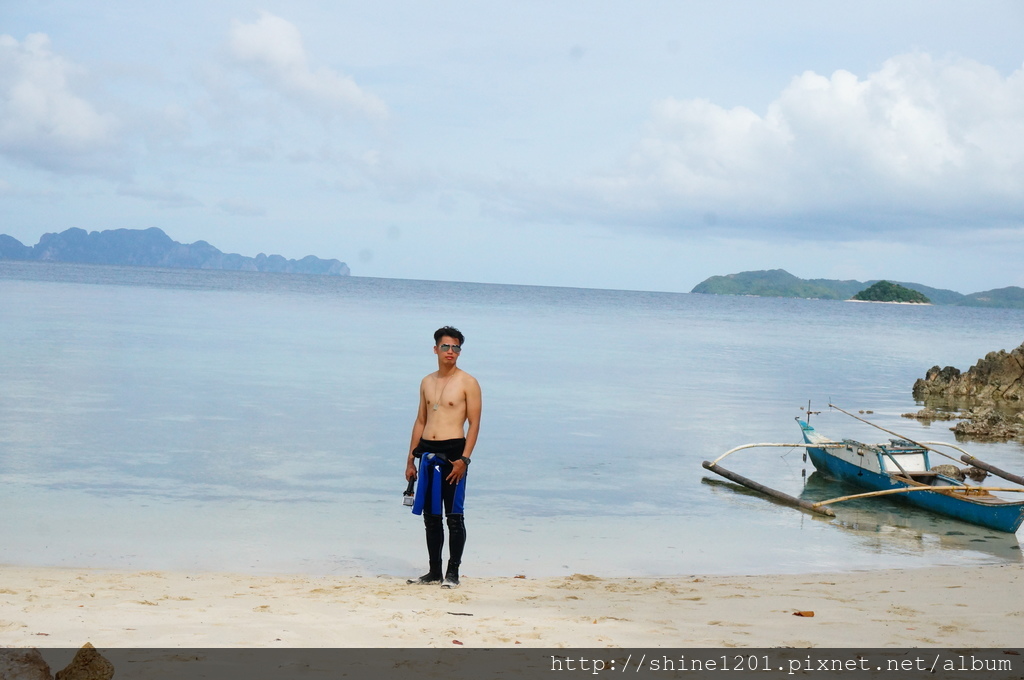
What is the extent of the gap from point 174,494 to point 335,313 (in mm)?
56879

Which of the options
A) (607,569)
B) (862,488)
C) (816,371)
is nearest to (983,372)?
(816,371)

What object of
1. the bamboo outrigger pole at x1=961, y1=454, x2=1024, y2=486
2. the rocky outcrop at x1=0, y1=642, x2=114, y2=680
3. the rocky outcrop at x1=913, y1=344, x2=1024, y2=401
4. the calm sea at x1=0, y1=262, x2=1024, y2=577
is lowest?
the calm sea at x1=0, y1=262, x2=1024, y2=577

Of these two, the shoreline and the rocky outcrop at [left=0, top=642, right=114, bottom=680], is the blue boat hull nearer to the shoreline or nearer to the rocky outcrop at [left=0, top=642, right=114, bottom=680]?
the shoreline

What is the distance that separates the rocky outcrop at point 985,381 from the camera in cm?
3109

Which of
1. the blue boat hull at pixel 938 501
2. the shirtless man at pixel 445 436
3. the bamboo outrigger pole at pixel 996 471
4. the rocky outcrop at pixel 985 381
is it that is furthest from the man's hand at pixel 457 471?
the rocky outcrop at pixel 985 381

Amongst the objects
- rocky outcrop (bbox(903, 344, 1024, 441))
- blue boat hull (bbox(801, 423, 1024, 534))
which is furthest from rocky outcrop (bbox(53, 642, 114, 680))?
rocky outcrop (bbox(903, 344, 1024, 441))

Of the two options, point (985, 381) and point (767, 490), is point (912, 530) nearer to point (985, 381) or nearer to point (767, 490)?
point (767, 490)

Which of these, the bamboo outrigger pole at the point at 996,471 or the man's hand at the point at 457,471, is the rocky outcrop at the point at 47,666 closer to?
the man's hand at the point at 457,471

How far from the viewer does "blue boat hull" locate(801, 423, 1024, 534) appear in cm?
1209

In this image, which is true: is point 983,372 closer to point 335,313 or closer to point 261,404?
point 261,404

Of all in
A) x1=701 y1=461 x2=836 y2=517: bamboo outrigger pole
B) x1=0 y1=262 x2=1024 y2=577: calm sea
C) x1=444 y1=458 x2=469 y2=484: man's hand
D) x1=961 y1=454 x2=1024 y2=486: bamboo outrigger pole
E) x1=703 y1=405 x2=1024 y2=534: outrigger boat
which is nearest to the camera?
x1=444 y1=458 x2=469 y2=484: man's hand

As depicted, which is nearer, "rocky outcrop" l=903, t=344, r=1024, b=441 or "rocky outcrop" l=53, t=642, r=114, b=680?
"rocky outcrop" l=53, t=642, r=114, b=680

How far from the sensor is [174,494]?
12539mm

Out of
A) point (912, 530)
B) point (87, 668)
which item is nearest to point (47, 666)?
point (87, 668)
